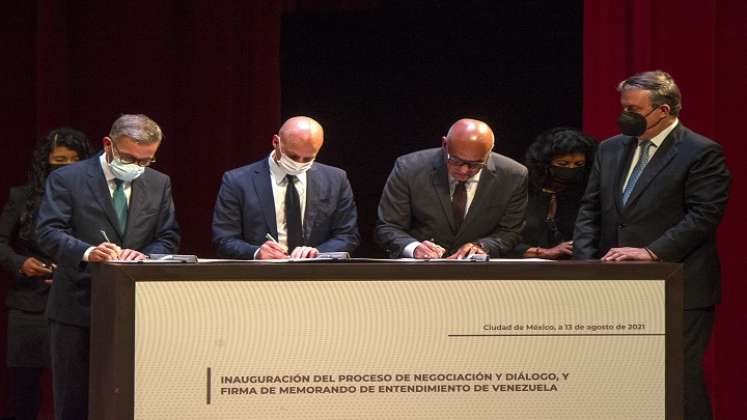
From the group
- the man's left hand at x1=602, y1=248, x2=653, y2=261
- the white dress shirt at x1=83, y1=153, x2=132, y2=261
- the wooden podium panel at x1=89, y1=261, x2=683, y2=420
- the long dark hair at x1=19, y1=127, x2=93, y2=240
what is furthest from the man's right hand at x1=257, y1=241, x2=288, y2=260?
the long dark hair at x1=19, y1=127, x2=93, y2=240

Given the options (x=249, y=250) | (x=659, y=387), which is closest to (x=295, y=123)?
(x=249, y=250)

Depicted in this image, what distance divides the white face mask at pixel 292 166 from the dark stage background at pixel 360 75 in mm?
1390

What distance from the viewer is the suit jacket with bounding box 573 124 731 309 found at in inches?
167

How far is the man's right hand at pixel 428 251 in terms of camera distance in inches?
163

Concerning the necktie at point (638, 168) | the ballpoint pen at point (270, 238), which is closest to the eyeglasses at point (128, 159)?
the ballpoint pen at point (270, 238)

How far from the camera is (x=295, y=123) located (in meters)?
4.61

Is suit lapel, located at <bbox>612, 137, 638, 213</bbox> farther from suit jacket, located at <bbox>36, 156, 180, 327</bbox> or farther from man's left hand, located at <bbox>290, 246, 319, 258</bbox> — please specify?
Result: suit jacket, located at <bbox>36, 156, 180, 327</bbox>

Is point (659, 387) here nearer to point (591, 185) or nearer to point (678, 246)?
point (678, 246)

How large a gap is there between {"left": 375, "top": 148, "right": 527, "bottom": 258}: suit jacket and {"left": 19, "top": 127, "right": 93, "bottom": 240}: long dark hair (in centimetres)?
143

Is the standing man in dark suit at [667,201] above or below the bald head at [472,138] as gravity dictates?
below

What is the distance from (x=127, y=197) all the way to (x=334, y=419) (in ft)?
5.05

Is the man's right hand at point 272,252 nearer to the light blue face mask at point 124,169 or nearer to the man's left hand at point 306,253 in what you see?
the man's left hand at point 306,253

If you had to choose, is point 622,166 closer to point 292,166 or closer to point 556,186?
point 556,186

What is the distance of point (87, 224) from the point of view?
4.33 meters
